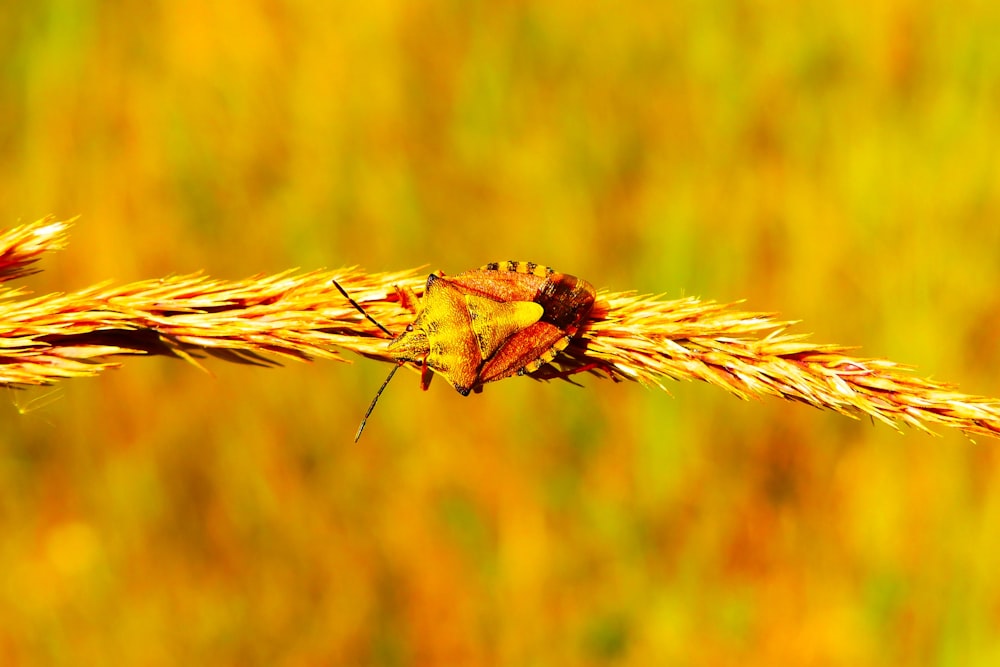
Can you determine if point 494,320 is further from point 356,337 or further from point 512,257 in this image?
point 512,257

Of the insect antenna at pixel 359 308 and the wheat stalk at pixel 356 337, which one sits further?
the insect antenna at pixel 359 308

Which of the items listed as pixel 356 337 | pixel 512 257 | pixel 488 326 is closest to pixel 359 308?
pixel 356 337

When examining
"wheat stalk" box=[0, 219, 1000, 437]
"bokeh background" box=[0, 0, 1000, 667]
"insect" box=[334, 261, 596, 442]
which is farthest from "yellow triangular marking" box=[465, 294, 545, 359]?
"bokeh background" box=[0, 0, 1000, 667]

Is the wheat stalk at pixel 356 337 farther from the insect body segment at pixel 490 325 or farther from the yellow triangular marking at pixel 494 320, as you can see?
the yellow triangular marking at pixel 494 320

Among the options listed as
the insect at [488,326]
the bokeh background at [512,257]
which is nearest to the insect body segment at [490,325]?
the insect at [488,326]

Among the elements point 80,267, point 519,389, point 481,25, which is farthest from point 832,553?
point 80,267
